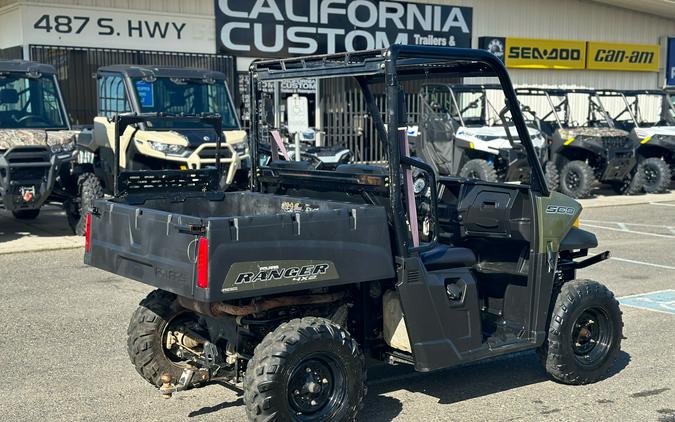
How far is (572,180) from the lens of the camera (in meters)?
17.4

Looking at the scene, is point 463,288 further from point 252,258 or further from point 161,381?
point 161,381

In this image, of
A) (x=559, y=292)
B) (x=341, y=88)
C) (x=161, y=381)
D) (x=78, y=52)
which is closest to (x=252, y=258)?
(x=161, y=381)

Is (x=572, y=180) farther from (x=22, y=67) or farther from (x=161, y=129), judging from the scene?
(x=22, y=67)

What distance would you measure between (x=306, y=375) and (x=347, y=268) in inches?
24.0

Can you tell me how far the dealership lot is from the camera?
531 centimetres

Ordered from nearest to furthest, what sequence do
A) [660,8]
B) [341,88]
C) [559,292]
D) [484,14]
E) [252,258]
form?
[252,258]
[559,292]
[341,88]
[484,14]
[660,8]

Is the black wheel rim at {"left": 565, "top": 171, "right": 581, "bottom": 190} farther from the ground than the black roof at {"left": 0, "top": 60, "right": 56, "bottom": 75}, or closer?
closer

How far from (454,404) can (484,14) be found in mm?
19720

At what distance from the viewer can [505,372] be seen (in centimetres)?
620

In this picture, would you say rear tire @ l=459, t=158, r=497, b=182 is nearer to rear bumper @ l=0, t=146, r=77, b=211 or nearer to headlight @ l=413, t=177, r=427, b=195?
rear bumper @ l=0, t=146, r=77, b=211

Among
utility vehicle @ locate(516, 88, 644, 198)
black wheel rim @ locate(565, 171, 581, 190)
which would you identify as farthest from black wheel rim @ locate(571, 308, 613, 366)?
black wheel rim @ locate(565, 171, 581, 190)

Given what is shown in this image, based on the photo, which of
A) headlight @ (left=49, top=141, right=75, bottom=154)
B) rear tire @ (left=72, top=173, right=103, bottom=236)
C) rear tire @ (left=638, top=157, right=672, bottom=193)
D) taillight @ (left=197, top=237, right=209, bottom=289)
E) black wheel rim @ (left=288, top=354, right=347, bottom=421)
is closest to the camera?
taillight @ (left=197, top=237, right=209, bottom=289)

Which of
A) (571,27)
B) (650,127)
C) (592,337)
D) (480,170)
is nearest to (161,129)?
(480,170)

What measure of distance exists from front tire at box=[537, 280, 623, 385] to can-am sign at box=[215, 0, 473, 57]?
48.4ft
